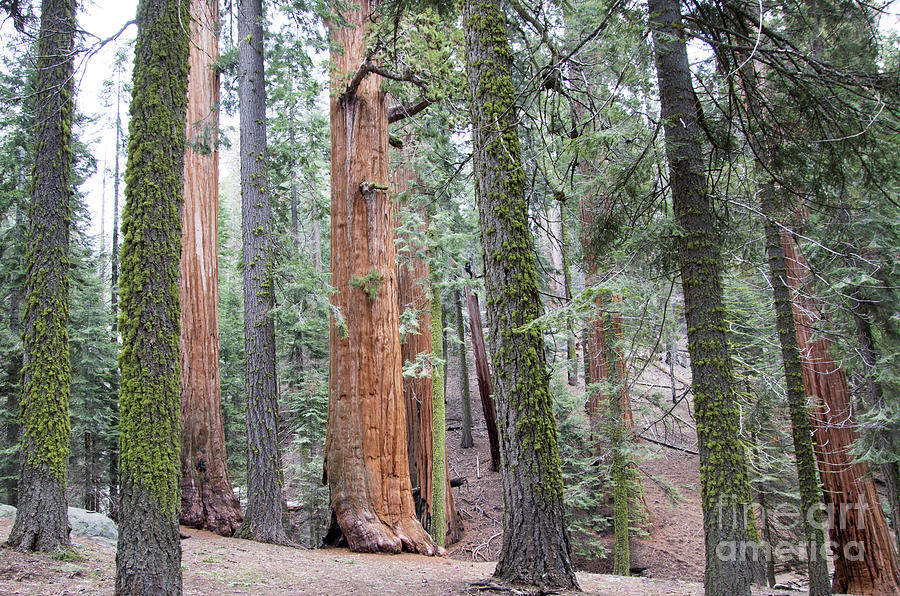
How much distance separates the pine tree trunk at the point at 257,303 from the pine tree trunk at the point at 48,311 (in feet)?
9.08

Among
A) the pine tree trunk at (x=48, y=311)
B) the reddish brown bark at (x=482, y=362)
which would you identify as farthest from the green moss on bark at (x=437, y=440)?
the pine tree trunk at (x=48, y=311)

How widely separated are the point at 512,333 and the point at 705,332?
1890 millimetres

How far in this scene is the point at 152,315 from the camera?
414cm

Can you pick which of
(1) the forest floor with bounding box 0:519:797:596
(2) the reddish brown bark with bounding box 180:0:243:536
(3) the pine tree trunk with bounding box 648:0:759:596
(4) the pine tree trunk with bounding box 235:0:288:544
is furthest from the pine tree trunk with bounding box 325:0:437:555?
(3) the pine tree trunk with bounding box 648:0:759:596

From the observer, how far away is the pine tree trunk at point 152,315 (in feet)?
12.9

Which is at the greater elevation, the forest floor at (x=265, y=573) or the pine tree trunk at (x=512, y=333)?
the pine tree trunk at (x=512, y=333)

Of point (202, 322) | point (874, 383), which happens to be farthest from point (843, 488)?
point (202, 322)

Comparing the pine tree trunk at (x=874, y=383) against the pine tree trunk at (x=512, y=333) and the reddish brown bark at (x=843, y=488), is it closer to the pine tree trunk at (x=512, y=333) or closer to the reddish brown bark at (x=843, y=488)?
the reddish brown bark at (x=843, y=488)

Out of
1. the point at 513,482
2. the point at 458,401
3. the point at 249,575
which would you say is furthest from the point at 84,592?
the point at 458,401

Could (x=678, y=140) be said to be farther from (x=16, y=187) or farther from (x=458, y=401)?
(x=458, y=401)

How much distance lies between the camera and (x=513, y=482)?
15.2 feet

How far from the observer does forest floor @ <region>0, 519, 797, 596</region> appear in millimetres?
4840

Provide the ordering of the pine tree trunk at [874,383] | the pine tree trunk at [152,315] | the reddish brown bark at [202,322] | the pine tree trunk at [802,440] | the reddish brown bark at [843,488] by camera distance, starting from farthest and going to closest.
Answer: the pine tree trunk at [874,383], the reddish brown bark at [843,488], the reddish brown bark at [202,322], the pine tree trunk at [802,440], the pine tree trunk at [152,315]

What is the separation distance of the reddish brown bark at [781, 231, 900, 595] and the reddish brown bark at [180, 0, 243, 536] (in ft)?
34.1
